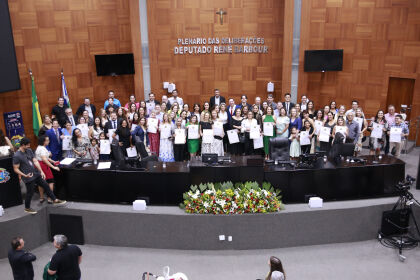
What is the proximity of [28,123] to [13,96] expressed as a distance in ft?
2.66

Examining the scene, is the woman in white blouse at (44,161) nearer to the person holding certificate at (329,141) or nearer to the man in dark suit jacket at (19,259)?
the man in dark suit jacket at (19,259)

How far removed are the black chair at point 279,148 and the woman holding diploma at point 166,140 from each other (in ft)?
7.79

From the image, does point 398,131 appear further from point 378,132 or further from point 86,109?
point 86,109

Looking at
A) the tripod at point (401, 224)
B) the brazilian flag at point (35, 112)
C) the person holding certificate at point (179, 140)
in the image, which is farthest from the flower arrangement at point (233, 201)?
the brazilian flag at point (35, 112)

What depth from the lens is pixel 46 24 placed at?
11.1 metres

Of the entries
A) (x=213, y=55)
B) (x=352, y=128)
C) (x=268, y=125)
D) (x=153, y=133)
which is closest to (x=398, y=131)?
(x=352, y=128)

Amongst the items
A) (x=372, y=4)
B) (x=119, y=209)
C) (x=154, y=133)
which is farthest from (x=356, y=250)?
(x=372, y=4)

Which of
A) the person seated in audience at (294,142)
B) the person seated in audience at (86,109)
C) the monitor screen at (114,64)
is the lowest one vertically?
the person seated in audience at (294,142)

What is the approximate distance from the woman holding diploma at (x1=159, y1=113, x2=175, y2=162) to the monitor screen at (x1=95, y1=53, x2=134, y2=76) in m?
3.57

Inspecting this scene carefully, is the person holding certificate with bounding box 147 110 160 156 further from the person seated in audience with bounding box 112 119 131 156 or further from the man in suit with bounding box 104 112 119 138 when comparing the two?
the man in suit with bounding box 104 112 119 138

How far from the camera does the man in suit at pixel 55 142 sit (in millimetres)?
8461

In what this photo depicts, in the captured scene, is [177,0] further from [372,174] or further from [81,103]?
[372,174]

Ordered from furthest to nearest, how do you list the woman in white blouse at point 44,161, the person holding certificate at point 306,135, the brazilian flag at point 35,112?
the brazilian flag at point 35,112 → the person holding certificate at point 306,135 → the woman in white blouse at point 44,161

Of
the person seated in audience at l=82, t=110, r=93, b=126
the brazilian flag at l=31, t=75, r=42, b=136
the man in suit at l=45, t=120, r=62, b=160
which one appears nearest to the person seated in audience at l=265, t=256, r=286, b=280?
the man in suit at l=45, t=120, r=62, b=160
